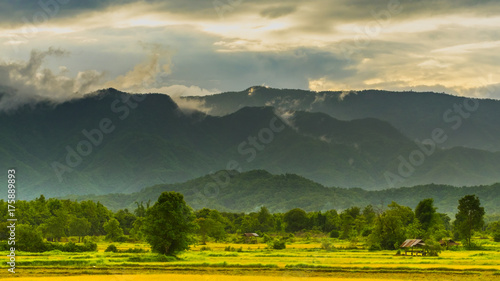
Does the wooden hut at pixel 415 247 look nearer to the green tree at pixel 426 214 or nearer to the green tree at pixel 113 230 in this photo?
the green tree at pixel 426 214

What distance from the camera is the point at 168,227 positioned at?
92.2m

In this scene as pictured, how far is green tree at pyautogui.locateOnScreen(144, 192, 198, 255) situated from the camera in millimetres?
92250

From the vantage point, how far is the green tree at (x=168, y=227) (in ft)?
303

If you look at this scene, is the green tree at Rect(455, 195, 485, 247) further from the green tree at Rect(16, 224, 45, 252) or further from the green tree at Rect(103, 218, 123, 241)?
→ the green tree at Rect(16, 224, 45, 252)

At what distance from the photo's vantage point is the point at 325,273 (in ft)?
237

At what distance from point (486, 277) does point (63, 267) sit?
156 ft

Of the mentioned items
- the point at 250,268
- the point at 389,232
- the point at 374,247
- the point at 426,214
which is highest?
the point at 426,214

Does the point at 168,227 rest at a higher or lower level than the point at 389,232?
higher

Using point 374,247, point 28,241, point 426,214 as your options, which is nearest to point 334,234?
point 426,214

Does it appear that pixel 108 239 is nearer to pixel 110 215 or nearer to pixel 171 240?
pixel 110 215

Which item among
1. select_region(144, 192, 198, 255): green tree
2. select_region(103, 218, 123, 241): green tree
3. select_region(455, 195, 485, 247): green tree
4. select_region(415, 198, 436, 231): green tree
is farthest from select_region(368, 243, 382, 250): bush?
select_region(103, 218, 123, 241): green tree

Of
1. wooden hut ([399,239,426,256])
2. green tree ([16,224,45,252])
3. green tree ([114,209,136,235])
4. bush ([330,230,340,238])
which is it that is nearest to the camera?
green tree ([16,224,45,252])

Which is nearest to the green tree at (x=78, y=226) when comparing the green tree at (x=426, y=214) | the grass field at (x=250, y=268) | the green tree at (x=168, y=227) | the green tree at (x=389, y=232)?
the grass field at (x=250, y=268)

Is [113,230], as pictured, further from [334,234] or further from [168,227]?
[334,234]
